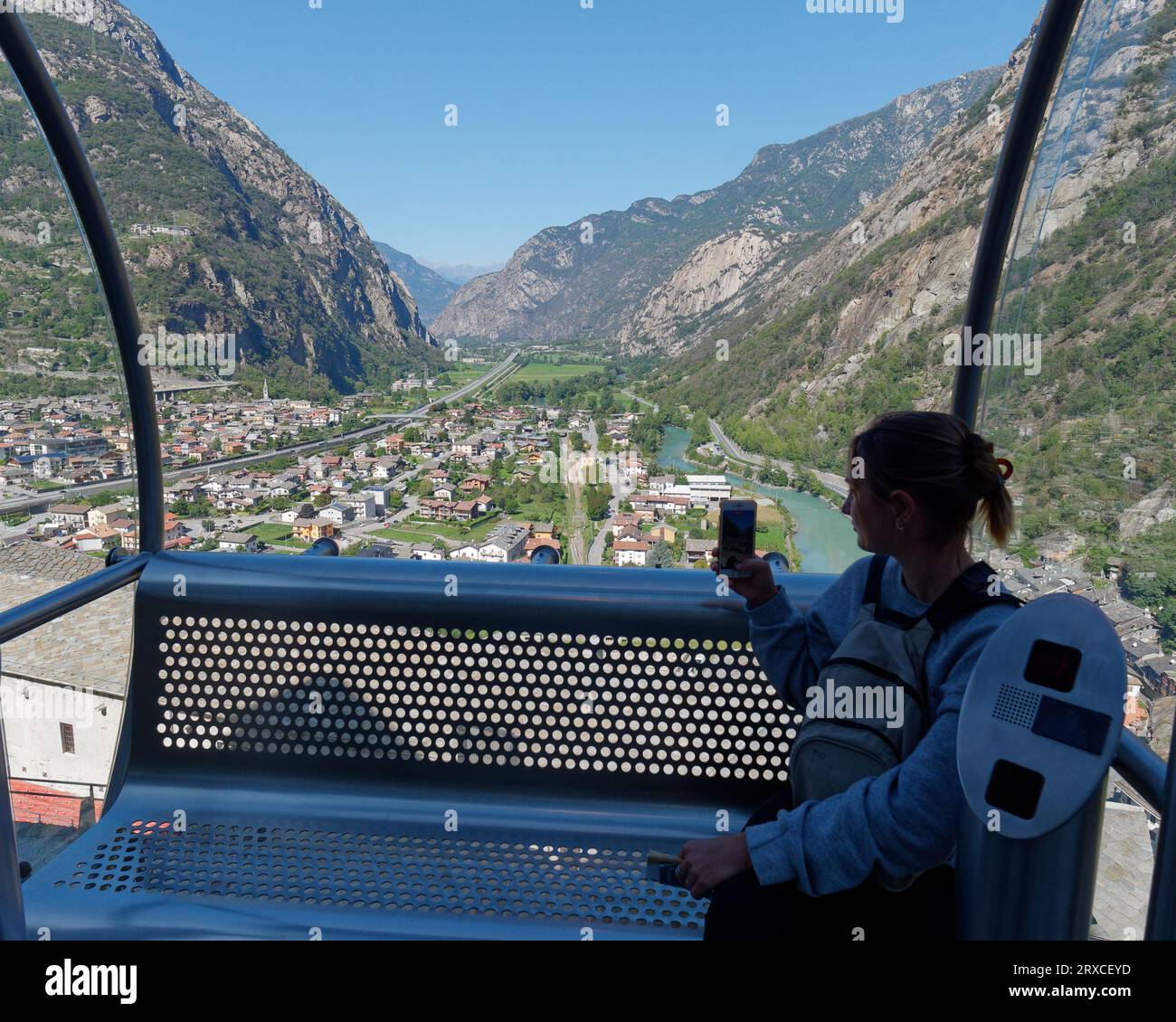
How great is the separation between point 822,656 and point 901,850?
0.53 meters

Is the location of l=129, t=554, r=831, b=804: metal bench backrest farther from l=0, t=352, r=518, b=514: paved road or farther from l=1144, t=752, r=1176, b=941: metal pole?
l=1144, t=752, r=1176, b=941: metal pole

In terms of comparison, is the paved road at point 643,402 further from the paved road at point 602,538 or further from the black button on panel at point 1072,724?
the black button on panel at point 1072,724

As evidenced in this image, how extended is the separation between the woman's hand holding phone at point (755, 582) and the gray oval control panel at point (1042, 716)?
2.42 feet

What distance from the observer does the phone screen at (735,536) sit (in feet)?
5.66

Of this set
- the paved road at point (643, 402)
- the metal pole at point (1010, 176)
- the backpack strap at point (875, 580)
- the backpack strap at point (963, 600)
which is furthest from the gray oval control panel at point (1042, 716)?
the paved road at point (643, 402)

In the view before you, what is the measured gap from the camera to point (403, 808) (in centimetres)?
208

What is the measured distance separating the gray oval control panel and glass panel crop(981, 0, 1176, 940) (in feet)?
3.58

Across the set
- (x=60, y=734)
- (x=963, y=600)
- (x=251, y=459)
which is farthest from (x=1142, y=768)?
(x=251, y=459)

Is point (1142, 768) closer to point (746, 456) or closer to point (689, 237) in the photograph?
point (746, 456)

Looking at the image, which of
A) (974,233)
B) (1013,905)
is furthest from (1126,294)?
(1013,905)

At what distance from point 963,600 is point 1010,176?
1423 millimetres

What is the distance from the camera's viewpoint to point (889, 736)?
4.07 feet

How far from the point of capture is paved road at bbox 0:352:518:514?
94.3 inches

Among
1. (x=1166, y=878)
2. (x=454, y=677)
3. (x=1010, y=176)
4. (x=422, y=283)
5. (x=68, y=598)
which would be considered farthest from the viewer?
(x=422, y=283)
